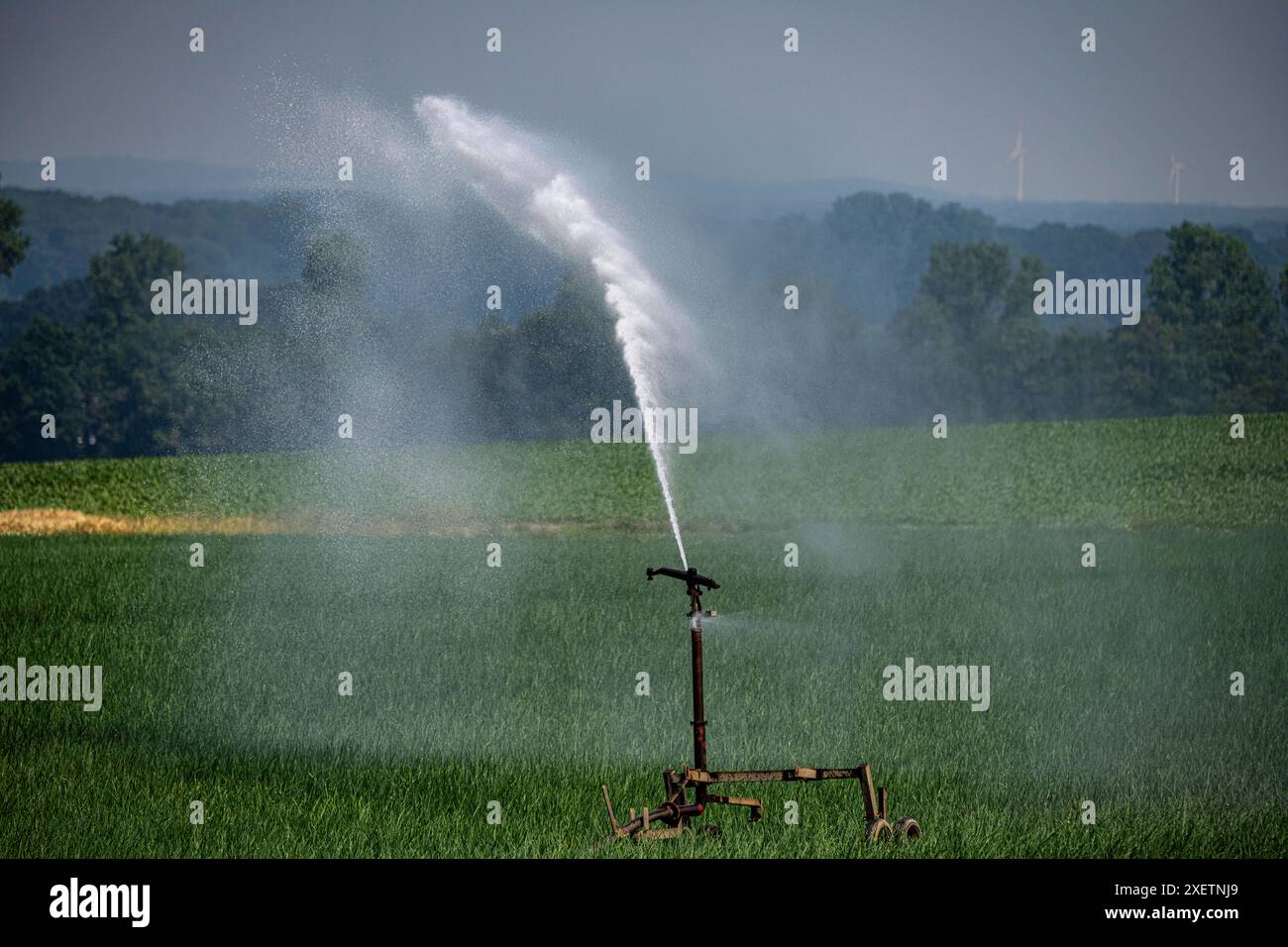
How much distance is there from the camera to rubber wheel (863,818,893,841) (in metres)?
13.0

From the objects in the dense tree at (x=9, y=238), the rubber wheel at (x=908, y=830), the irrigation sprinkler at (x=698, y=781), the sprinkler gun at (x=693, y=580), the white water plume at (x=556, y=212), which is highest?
the dense tree at (x=9, y=238)

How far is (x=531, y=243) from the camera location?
5338 cm

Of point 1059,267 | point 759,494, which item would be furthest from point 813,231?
point 759,494

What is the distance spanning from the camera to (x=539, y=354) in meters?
71.3

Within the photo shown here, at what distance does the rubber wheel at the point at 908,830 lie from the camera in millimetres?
13485

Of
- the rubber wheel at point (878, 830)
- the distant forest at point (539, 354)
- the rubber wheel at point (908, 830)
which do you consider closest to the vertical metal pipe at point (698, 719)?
the rubber wheel at point (878, 830)

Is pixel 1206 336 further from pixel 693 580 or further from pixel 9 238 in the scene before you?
pixel 693 580

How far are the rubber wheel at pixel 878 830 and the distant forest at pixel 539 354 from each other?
37.0 metres

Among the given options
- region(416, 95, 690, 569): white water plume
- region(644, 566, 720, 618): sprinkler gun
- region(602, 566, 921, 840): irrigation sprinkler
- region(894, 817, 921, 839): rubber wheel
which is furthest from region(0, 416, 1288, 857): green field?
region(416, 95, 690, 569): white water plume

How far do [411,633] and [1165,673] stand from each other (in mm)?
12737

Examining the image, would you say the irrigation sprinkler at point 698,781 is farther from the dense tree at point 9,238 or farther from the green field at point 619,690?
the dense tree at point 9,238

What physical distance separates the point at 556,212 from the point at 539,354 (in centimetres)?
5324

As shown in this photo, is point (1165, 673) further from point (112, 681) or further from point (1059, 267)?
point (1059, 267)

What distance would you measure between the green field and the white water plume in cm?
392
